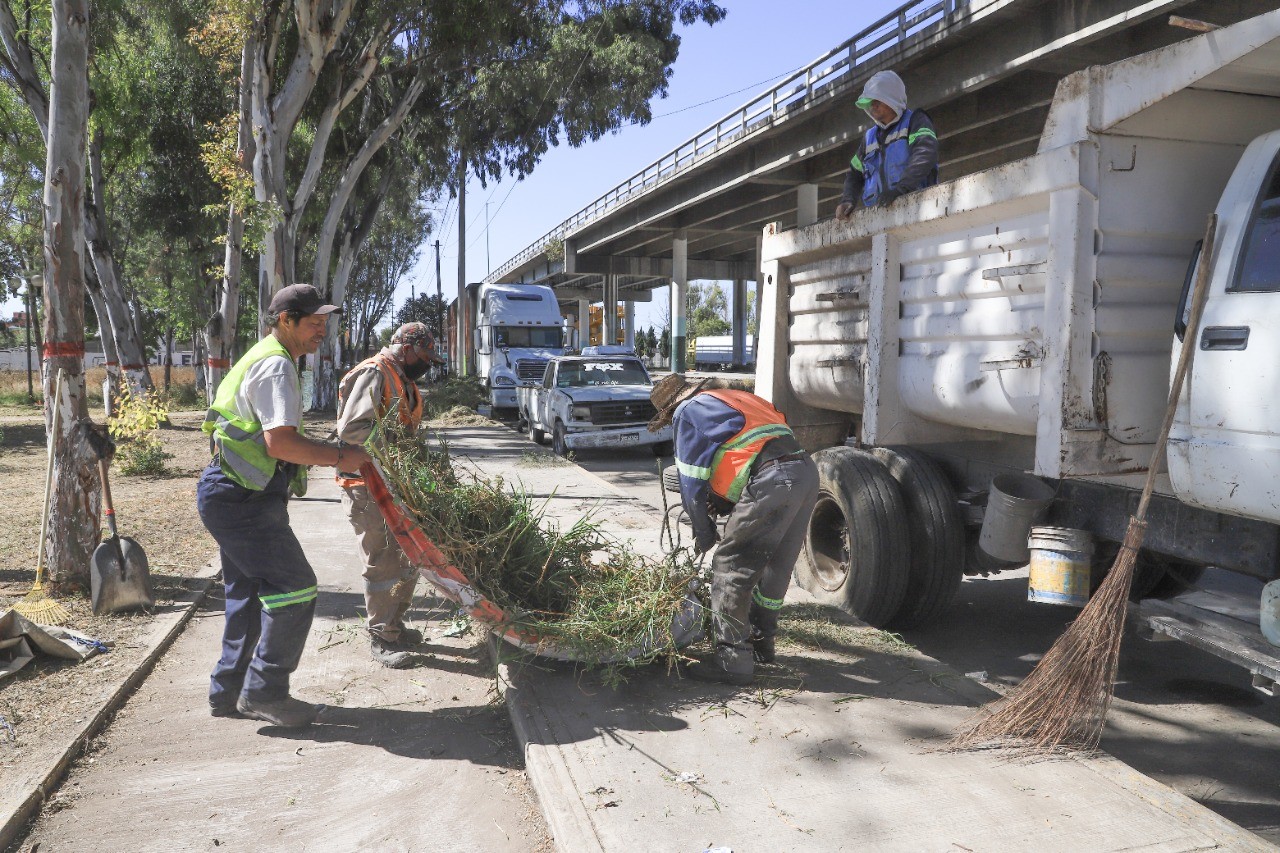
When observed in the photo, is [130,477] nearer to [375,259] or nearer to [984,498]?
[984,498]

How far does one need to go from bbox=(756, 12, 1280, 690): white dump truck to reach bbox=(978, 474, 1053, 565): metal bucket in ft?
0.06

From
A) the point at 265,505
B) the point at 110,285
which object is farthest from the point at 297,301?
the point at 110,285

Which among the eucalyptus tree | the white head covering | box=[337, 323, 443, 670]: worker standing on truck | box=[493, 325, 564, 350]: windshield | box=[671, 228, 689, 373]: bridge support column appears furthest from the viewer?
box=[671, 228, 689, 373]: bridge support column

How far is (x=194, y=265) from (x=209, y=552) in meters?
22.7

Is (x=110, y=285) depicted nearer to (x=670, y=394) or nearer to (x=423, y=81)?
(x=423, y=81)

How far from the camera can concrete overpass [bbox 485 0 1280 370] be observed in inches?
557

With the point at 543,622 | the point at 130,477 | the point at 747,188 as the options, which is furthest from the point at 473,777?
the point at 747,188

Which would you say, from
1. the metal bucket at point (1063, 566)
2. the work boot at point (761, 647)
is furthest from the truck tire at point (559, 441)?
the metal bucket at point (1063, 566)

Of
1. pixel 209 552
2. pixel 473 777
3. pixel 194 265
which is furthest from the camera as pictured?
pixel 194 265

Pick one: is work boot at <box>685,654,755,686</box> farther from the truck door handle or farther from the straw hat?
the truck door handle

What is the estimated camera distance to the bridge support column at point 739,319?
50.4 metres

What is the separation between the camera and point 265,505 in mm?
3980

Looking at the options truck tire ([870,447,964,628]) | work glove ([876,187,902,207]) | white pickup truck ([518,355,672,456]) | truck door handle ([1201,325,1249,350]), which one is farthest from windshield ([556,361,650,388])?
truck door handle ([1201,325,1249,350])

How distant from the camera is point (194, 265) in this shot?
27047 mm
